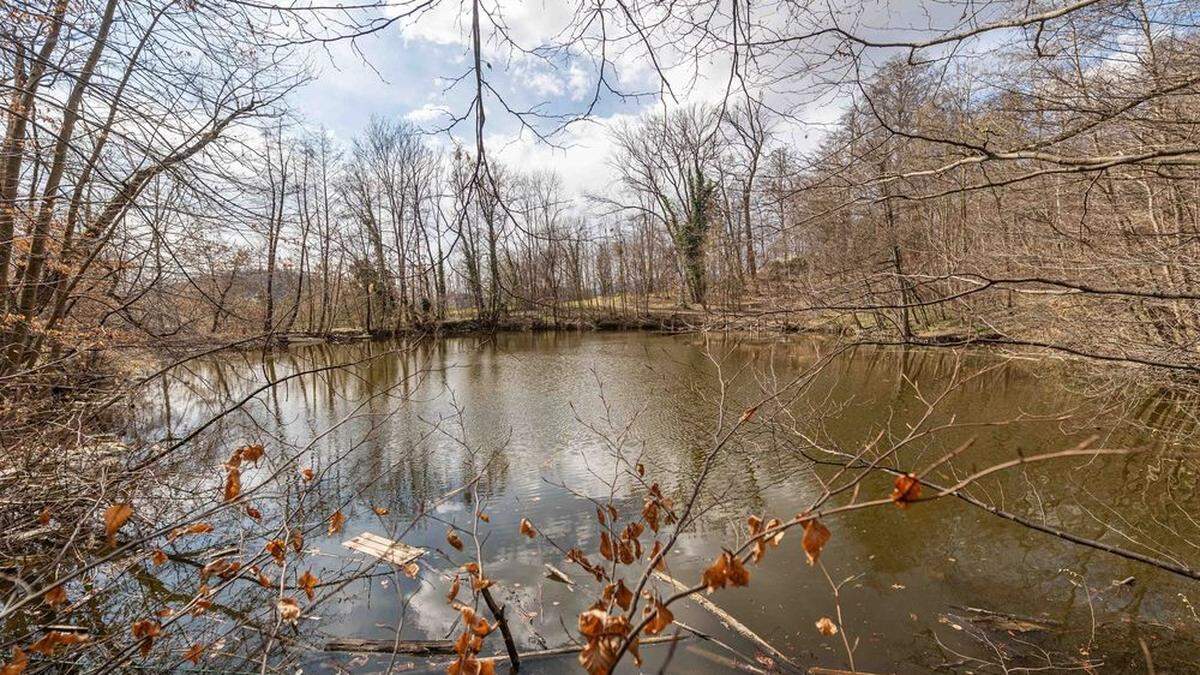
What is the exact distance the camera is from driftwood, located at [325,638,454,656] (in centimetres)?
452

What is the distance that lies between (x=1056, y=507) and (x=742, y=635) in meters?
4.83

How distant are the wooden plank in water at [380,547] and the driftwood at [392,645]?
3.64 feet

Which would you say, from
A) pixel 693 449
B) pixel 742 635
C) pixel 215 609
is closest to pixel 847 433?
pixel 693 449

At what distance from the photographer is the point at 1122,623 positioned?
4648mm

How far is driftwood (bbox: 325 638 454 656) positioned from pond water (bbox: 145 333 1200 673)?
0.08 metres

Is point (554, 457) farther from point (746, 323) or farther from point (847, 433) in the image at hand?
point (746, 323)

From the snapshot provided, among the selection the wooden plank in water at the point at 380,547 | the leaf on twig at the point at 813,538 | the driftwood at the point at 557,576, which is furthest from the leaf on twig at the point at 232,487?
the driftwood at the point at 557,576

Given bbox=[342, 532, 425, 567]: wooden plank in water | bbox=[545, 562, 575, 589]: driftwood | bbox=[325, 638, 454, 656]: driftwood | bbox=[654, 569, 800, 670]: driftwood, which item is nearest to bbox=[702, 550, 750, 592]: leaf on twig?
bbox=[654, 569, 800, 670]: driftwood

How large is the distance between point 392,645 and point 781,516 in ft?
15.5

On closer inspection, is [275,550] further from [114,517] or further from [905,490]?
[905,490]

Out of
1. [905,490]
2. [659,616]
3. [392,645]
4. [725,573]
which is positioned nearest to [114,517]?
[659,616]

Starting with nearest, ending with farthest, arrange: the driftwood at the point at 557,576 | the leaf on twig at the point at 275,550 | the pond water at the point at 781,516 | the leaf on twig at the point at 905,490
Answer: the leaf on twig at the point at 905,490, the leaf on twig at the point at 275,550, the pond water at the point at 781,516, the driftwood at the point at 557,576

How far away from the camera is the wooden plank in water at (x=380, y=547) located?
5.91 m

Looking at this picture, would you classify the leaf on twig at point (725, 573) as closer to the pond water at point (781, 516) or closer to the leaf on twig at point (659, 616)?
the leaf on twig at point (659, 616)
